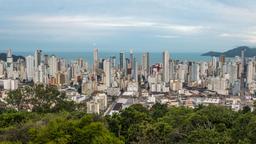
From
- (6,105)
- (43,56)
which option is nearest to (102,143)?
(6,105)

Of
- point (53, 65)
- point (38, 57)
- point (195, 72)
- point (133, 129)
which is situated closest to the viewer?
point (133, 129)

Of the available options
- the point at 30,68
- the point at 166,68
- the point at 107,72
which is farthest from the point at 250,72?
the point at 30,68

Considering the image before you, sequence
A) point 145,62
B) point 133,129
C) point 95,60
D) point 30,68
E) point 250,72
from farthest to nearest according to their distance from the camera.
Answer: point 145,62, point 95,60, point 30,68, point 250,72, point 133,129

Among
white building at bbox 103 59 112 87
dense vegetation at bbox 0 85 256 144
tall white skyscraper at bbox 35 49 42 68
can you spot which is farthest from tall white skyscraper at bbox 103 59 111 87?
dense vegetation at bbox 0 85 256 144

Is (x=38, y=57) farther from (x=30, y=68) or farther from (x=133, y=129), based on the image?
(x=133, y=129)

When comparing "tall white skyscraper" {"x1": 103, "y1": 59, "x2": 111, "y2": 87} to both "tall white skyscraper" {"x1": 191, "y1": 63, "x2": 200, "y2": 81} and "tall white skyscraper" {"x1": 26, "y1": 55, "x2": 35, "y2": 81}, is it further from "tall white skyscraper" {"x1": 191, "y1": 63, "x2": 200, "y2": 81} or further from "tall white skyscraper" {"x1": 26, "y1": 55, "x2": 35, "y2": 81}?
"tall white skyscraper" {"x1": 191, "y1": 63, "x2": 200, "y2": 81}

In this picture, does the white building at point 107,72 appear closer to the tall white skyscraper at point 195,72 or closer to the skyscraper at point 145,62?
the skyscraper at point 145,62

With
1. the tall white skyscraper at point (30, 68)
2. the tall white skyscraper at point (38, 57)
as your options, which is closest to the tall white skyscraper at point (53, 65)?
the tall white skyscraper at point (38, 57)

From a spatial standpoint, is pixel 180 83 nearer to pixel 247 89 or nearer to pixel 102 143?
pixel 247 89
